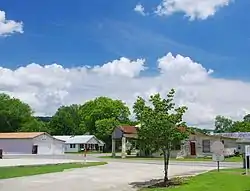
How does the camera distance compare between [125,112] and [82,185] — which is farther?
[125,112]

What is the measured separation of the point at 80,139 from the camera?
111938 mm

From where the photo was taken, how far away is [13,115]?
404ft

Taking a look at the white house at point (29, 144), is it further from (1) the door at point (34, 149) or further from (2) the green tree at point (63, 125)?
(2) the green tree at point (63, 125)

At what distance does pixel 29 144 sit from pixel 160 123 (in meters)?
65.6

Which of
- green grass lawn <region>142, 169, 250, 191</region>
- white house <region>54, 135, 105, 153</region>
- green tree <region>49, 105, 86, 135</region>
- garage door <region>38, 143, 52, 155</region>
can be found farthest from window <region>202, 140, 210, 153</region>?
green tree <region>49, 105, 86, 135</region>

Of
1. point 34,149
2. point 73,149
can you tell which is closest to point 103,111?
point 73,149

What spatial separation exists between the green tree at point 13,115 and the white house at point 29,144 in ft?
106

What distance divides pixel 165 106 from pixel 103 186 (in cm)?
509

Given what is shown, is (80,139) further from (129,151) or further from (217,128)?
(217,128)

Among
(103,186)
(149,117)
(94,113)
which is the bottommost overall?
(103,186)

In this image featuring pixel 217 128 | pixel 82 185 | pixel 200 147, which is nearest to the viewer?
pixel 82 185

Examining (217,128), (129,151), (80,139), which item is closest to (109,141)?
(80,139)

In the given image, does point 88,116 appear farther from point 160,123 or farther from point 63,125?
point 160,123

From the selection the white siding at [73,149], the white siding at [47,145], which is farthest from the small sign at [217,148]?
the white siding at [73,149]
